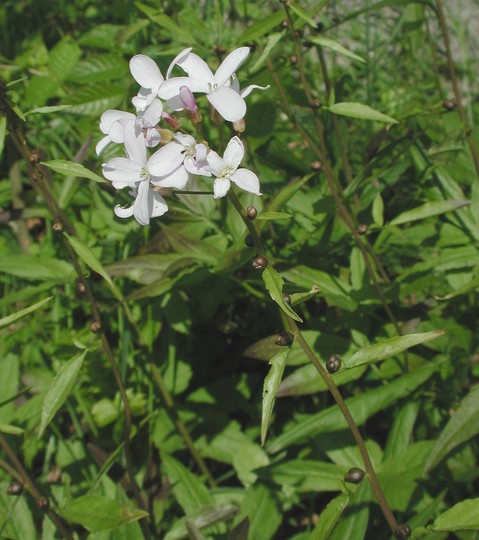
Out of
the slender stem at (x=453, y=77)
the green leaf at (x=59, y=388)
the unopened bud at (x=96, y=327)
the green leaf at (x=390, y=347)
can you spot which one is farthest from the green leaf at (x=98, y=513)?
the slender stem at (x=453, y=77)

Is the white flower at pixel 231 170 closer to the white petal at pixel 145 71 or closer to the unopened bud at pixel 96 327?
the white petal at pixel 145 71

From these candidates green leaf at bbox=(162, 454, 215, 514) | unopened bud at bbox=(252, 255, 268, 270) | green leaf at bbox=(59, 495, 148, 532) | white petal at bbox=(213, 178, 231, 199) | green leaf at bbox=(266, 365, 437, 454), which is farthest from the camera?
green leaf at bbox=(162, 454, 215, 514)

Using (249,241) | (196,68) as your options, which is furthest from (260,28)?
(249,241)

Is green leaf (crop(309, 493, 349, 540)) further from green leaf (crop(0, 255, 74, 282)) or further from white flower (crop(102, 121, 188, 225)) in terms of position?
green leaf (crop(0, 255, 74, 282))

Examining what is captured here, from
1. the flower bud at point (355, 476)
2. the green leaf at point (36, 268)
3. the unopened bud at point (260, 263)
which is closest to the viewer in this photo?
the unopened bud at point (260, 263)

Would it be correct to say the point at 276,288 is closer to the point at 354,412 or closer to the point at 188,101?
the point at 188,101

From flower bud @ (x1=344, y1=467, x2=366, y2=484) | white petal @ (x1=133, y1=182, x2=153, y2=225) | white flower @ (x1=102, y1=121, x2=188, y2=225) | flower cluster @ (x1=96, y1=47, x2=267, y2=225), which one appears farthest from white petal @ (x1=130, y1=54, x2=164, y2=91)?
flower bud @ (x1=344, y1=467, x2=366, y2=484)

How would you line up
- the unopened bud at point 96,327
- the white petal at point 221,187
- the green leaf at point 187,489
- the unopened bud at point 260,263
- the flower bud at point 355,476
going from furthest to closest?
the green leaf at point 187,489 → the unopened bud at point 96,327 → the flower bud at point 355,476 → the unopened bud at point 260,263 → the white petal at point 221,187
